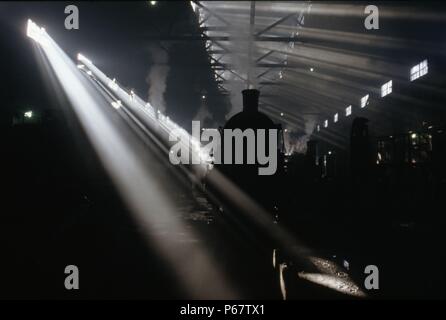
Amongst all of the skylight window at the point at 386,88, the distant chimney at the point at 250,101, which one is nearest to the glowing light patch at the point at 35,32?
the distant chimney at the point at 250,101

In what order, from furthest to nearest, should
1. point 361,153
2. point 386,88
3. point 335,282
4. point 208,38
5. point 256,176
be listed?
point 386,88 < point 208,38 < point 361,153 < point 256,176 < point 335,282

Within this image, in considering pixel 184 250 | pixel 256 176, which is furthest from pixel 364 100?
pixel 184 250

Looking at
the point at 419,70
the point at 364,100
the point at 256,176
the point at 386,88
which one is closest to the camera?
the point at 256,176

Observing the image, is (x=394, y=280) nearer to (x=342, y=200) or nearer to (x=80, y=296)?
(x=80, y=296)

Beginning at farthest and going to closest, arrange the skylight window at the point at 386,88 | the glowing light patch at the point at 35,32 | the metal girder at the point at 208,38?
the skylight window at the point at 386,88 < the metal girder at the point at 208,38 < the glowing light patch at the point at 35,32

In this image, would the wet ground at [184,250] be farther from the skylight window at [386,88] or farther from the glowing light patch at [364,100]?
the glowing light patch at [364,100]

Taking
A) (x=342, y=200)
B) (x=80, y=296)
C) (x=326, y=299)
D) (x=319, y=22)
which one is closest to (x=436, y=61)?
(x=319, y=22)

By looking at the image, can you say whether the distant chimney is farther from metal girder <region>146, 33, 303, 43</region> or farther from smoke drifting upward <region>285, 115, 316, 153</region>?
smoke drifting upward <region>285, 115, 316, 153</region>

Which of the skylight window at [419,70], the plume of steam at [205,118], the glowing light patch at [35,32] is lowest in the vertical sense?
the glowing light patch at [35,32]

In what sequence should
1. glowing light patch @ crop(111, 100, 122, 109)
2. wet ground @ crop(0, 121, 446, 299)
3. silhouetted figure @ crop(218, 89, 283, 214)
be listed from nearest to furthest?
wet ground @ crop(0, 121, 446, 299) → silhouetted figure @ crop(218, 89, 283, 214) → glowing light patch @ crop(111, 100, 122, 109)

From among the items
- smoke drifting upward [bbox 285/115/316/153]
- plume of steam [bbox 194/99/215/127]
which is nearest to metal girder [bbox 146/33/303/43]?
plume of steam [bbox 194/99/215/127]

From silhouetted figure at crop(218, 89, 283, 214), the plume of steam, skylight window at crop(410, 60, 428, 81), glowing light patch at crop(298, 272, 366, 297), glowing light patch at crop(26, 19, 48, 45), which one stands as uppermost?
the plume of steam

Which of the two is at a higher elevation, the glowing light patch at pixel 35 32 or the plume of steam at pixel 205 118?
the plume of steam at pixel 205 118

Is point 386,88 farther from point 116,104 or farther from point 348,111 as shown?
point 116,104
